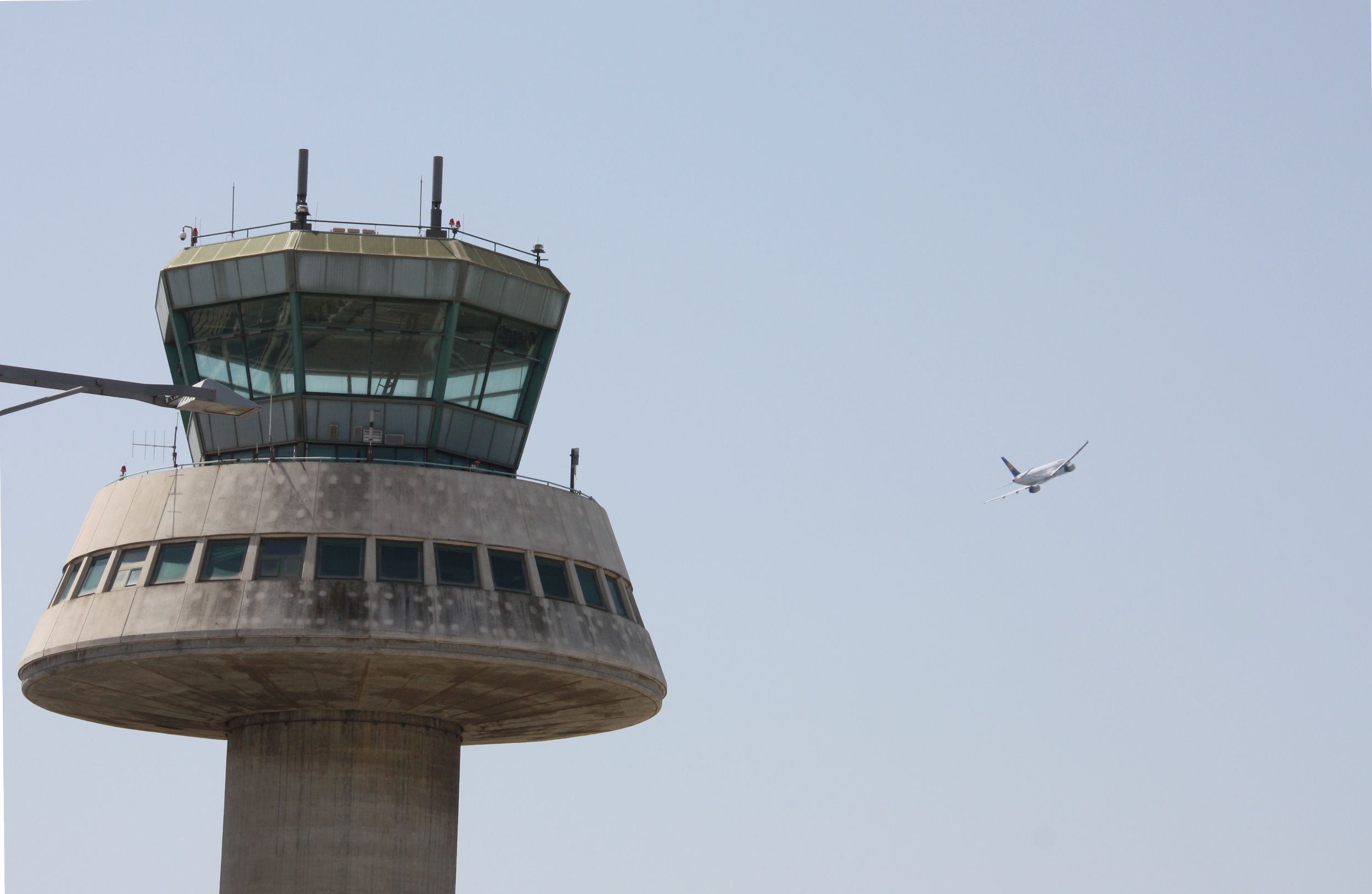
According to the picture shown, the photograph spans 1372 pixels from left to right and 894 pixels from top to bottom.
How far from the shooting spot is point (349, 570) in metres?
45.3

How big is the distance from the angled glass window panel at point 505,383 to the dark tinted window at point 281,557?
24.8 feet

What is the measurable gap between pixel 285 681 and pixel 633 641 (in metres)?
8.41

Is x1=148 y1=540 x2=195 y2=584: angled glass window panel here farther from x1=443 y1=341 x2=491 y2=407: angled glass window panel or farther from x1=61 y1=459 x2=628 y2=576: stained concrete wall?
x1=443 y1=341 x2=491 y2=407: angled glass window panel

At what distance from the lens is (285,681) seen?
46.2m

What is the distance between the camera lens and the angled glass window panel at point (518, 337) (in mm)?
51188

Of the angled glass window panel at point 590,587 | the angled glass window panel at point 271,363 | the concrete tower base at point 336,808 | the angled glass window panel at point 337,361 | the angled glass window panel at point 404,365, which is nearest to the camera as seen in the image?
the concrete tower base at point 336,808

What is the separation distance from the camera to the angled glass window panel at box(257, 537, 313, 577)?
148 feet

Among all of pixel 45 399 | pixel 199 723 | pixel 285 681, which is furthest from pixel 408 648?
pixel 45 399

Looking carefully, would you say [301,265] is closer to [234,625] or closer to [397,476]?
[397,476]

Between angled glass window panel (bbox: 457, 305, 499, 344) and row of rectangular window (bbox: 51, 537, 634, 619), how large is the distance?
6262 millimetres

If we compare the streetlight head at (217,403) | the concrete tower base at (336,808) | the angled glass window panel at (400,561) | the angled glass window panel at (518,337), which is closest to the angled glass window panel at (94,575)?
the concrete tower base at (336,808)

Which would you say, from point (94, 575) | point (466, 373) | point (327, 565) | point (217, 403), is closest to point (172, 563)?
point (94, 575)

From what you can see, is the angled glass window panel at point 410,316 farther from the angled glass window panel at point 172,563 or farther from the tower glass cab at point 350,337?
the angled glass window panel at point 172,563

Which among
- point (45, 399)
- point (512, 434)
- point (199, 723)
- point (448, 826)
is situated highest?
point (512, 434)
